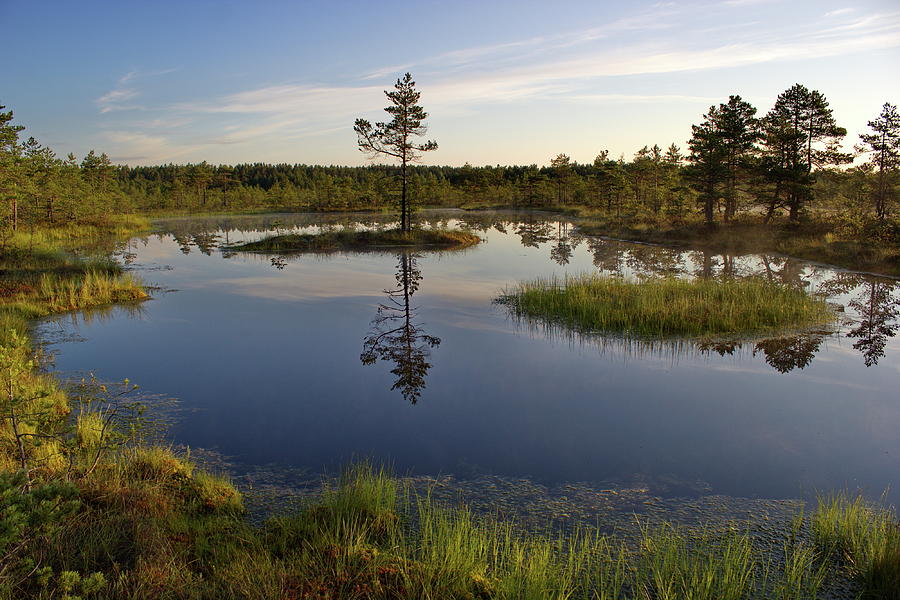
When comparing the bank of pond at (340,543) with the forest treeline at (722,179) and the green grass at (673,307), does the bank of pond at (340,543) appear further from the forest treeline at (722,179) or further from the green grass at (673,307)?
the forest treeline at (722,179)

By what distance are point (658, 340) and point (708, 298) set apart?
9.61ft

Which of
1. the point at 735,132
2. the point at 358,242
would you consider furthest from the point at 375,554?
the point at 735,132

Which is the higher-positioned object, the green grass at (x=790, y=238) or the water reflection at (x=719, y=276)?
the green grass at (x=790, y=238)

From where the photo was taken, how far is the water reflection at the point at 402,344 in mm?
10380

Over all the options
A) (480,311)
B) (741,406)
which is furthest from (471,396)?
(480,311)

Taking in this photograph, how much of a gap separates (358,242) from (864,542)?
32354mm

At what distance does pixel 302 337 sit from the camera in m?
13.7

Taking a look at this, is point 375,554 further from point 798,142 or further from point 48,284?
point 798,142

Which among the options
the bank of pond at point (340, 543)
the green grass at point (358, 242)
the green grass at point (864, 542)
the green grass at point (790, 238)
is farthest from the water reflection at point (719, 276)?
the green grass at point (864, 542)

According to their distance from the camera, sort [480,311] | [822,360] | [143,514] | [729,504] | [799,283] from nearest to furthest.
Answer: [143,514]
[729,504]
[822,360]
[480,311]
[799,283]

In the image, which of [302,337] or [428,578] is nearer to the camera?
[428,578]

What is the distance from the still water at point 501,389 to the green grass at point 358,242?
14.9 meters

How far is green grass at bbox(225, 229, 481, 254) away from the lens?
3419 centimetres

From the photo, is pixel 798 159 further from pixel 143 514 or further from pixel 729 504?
pixel 143 514
